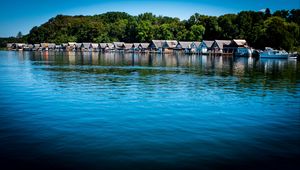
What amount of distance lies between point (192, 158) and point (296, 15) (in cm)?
13669

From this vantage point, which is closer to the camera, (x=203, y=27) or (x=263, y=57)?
(x=263, y=57)

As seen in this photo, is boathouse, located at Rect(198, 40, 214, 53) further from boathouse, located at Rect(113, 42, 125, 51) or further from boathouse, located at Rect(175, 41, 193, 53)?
boathouse, located at Rect(113, 42, 125, 51)

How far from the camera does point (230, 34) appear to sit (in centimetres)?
12075

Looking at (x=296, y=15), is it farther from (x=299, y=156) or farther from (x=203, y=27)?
(x=299, y=156)

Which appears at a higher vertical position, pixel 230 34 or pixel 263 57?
pixel 230 34

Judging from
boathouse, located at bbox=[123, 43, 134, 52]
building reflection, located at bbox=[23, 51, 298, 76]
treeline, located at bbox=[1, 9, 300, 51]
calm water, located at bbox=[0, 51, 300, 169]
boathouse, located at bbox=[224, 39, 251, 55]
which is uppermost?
treeline, located at bbox=[1, 9, 300, 51]

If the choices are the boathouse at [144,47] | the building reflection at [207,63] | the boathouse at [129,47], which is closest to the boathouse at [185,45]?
the boathouse at [144,47]

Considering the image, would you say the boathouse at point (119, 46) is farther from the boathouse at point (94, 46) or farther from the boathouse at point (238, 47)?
the boathouse at point (238, 47)

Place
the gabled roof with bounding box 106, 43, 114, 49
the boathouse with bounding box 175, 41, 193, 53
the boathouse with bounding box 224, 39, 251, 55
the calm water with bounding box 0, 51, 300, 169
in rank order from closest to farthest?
the calm water with bounding box 0, 51, 300, 169
the boathouse with bounding box 224, 39, 251, 55
the boathouse with bounding box 175, 41, 193, 53
the gabled roof with bounding box 106, 43, 114, 49

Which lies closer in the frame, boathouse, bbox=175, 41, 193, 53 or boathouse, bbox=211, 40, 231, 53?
boathouse, bbox=211, 40, 231, 53

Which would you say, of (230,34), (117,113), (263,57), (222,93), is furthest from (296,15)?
(117,113)

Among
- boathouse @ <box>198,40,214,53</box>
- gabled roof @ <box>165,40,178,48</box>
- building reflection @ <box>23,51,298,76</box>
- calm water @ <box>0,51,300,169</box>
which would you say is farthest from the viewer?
gabled roof @ <box>165,40,178,48</box>

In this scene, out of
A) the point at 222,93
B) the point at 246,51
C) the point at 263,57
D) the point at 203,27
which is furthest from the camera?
the point at 203,27

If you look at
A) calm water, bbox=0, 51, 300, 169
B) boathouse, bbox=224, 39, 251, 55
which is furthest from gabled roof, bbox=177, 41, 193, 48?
calm water, bbox=0, 51, 300, 169
